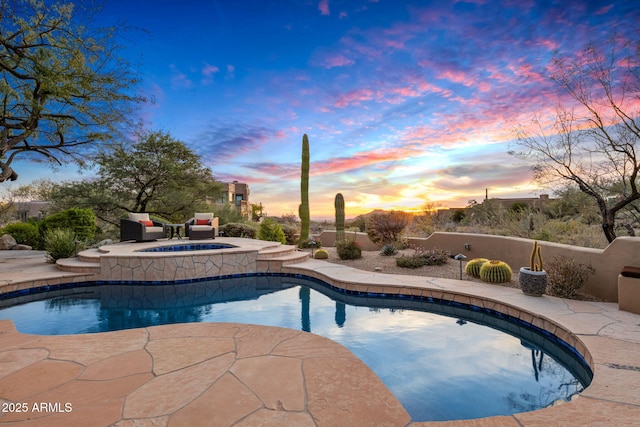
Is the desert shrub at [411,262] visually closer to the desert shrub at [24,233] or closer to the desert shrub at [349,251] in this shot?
the desert shrub at [349,251]

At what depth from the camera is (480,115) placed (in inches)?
332

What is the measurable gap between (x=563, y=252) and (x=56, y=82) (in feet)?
39.4

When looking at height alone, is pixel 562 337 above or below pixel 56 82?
below

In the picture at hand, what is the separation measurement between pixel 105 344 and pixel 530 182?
958 cm


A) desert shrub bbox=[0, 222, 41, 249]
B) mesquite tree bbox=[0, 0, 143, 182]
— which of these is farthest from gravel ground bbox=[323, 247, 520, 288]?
desert shrub bbox=[0, 222, 41, 249]

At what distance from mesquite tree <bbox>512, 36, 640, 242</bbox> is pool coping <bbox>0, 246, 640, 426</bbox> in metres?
4.06

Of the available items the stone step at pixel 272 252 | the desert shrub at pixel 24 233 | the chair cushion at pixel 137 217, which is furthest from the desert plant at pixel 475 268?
the desert shrub at pixel 24 233

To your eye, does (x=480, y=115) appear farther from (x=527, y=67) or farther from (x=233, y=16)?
(x=233, y=16)

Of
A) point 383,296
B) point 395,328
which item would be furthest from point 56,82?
point 395,328

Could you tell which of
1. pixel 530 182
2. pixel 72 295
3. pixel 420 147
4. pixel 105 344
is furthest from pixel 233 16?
pixel 530 182

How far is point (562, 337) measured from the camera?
11.9 ft

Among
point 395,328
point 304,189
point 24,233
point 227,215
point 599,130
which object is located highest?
point 599,130

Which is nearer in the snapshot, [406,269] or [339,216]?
[406,269]

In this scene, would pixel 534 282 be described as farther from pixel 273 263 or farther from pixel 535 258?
pixel 273 263
